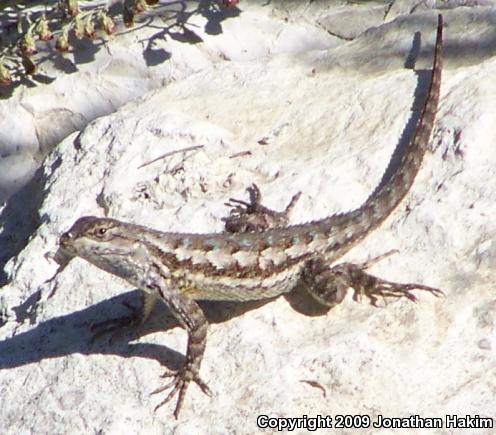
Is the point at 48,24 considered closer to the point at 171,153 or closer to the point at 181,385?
the point at 171,153

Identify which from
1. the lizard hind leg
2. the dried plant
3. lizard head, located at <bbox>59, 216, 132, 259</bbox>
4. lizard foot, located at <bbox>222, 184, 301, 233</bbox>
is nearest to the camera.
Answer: lizard head, located at <bbox>59, 216, 132, 259</bbox>

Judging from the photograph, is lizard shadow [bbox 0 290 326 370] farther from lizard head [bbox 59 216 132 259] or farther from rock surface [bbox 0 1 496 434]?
lizard head [bbox 59 216 132 259]

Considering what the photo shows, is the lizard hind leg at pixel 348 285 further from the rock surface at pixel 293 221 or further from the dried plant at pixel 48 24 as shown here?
the dried plant at pixel 48 24

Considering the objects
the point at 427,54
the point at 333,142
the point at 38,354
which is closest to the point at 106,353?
the point at 38,354

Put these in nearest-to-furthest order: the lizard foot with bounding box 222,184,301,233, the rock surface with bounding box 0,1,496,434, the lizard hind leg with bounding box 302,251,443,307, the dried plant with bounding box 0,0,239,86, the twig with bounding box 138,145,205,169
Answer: the rock surface with bounding box 0,1,496,434 < the lizard hind leg with bounding box 302,251,443,307 < the lizard foot with bounding box 222,184,301,233 < the twig with bounding box 138,145,205,169 < the dried plant with bounding box 0,0,239,86

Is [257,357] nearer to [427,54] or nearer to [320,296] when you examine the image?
[320,296]

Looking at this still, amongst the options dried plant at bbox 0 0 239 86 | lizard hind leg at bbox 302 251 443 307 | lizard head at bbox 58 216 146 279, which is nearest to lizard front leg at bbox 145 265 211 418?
lizard head at bbox 58 216 146 279

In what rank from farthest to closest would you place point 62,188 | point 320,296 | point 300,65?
point 300,65, point 62,188, point 320,296

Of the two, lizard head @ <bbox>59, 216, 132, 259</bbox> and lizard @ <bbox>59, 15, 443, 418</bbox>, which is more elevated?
lizard head @ <bbox>59, 216, 132, 259</bbox>

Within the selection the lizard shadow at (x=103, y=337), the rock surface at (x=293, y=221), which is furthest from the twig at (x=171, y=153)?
the lizard shadow at (x=103, y=337)
